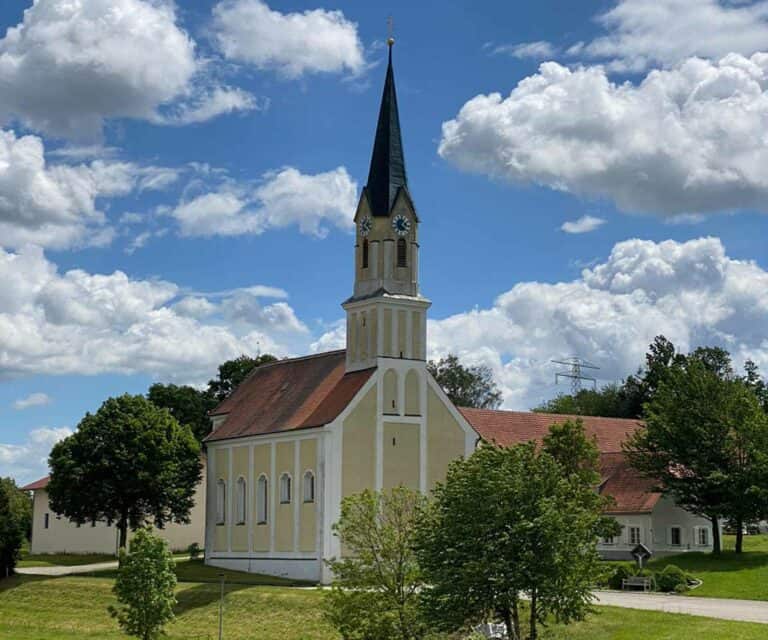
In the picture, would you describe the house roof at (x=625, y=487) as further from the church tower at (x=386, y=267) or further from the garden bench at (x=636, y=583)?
the church tower at (x=386, y=267)

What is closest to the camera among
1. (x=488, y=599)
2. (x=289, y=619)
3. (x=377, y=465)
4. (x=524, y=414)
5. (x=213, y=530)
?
(x=488, y=599)

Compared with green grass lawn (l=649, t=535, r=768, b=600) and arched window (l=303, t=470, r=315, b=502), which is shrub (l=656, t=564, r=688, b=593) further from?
arched window (l=303, t=470, r=315, b=502)

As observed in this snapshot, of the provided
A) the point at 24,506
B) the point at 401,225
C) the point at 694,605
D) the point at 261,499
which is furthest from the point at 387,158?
the point at 24,506

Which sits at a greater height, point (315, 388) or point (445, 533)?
point (315, 388)

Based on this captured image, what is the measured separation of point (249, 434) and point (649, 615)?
29.1 m

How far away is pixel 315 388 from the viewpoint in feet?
203

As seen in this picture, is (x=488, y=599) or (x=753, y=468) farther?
(x=753, y=468)

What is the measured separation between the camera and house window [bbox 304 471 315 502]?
5697 centimetres

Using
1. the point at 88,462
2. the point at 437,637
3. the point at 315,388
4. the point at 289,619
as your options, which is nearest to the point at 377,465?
the point at 315,388

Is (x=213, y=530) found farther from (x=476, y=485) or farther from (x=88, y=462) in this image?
(x=476, y=485)

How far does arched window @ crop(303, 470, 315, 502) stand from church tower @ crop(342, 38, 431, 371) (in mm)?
6122

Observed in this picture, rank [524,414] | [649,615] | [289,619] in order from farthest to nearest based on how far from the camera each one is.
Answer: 1. [524,414]
2. [289,619]
3. [649,615]

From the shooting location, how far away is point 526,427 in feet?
243

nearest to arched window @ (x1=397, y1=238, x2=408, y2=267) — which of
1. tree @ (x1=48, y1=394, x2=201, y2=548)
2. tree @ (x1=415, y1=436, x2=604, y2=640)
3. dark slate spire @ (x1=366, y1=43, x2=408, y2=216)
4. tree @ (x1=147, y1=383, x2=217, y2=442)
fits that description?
dark slate spire @ (x1=366, y1=43, x2=408, y2=216)
